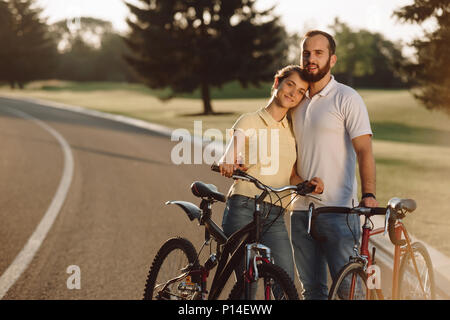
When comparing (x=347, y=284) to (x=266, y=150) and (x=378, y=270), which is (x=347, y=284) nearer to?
(x=378, y=270)

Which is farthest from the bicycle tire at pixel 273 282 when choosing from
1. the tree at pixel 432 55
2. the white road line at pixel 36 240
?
the tree at pixel 432 55

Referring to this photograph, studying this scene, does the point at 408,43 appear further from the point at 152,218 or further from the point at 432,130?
the point at 152,218

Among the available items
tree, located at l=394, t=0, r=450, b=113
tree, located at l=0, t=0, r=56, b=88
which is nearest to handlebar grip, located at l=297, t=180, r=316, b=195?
tree, located at l=394, t=0, r=450, b=113

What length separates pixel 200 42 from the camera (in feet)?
139

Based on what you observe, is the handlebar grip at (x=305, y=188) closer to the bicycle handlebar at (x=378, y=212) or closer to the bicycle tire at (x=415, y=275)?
the bicycle handlebar at (x=378, y=212)

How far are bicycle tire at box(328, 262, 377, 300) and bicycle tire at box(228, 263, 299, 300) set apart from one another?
0.78ft

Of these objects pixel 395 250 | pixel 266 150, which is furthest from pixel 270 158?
pixel 395 250

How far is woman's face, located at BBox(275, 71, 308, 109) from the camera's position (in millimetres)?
3395

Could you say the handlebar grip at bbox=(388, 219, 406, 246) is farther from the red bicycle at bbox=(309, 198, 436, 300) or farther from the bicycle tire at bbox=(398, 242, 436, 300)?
the bicycle tire at bbox=(398, 242, 436, 300)

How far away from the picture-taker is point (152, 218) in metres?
8.70

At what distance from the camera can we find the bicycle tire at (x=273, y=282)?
298cm

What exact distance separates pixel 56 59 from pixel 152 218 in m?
103

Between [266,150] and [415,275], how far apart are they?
4.72ft
